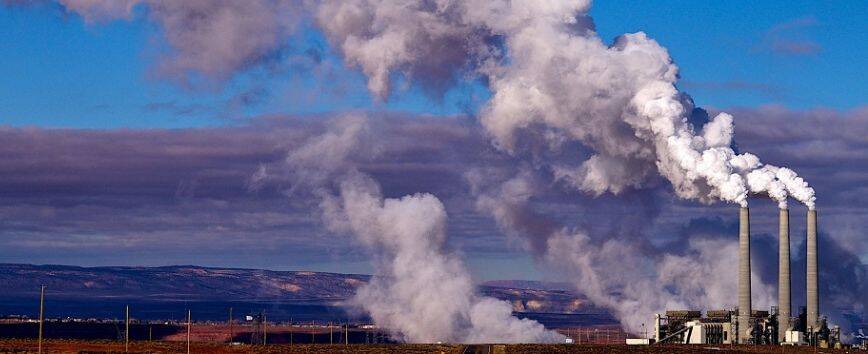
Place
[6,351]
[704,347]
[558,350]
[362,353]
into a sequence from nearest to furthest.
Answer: [6,351], [362,353], [558,350], [704,347]

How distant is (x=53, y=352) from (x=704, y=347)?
93.4m

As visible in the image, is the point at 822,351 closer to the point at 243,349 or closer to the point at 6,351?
the point at 243,349

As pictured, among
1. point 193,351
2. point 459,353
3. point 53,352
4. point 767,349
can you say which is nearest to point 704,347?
point 767,349

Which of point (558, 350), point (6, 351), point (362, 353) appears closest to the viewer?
point (6, 351)

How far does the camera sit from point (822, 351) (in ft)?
616

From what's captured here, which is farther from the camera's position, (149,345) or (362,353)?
(149,345)

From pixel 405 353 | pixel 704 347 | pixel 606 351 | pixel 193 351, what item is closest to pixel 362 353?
pixel 405 353

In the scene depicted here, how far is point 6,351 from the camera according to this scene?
520 ft

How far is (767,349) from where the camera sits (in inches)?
7421

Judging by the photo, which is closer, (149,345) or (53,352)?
(53,352)

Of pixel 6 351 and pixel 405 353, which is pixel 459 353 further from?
pixel 6 351

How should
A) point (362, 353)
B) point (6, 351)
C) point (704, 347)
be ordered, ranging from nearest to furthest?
point (6, 351), point (362, 353), point (704, 347)

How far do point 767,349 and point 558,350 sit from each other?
1218 inches

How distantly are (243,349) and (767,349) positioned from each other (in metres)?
74.4
